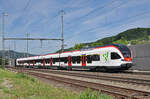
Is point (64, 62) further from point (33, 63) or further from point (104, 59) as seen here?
point (33, 63)

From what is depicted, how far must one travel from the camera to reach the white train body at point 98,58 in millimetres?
17719

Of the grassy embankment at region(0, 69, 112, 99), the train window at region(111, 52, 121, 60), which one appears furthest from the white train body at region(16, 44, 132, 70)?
the grassy embankment at region(0, 69, 112, 99)

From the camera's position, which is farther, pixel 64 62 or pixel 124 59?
pixel 64 62

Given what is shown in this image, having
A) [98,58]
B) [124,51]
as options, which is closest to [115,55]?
[124,51]

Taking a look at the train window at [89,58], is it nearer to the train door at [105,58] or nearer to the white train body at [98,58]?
the white train body at [98,58]

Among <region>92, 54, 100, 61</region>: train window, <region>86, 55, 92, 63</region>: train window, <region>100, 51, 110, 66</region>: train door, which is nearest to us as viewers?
<region>100, 51, 110, 66</region>: train door

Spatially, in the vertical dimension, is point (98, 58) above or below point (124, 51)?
below

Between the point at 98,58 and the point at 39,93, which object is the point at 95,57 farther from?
the point at 39,93

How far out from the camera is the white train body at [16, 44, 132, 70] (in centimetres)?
1772

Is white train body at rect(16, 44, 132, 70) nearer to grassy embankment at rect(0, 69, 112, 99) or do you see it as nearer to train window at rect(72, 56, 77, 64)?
train window at rect(72, 56, 77, 64)

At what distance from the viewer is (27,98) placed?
280 inches

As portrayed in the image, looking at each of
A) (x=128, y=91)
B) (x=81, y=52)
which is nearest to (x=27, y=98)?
(x=128, y=91)

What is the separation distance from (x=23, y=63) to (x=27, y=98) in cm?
4519

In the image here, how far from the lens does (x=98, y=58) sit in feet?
66.1
